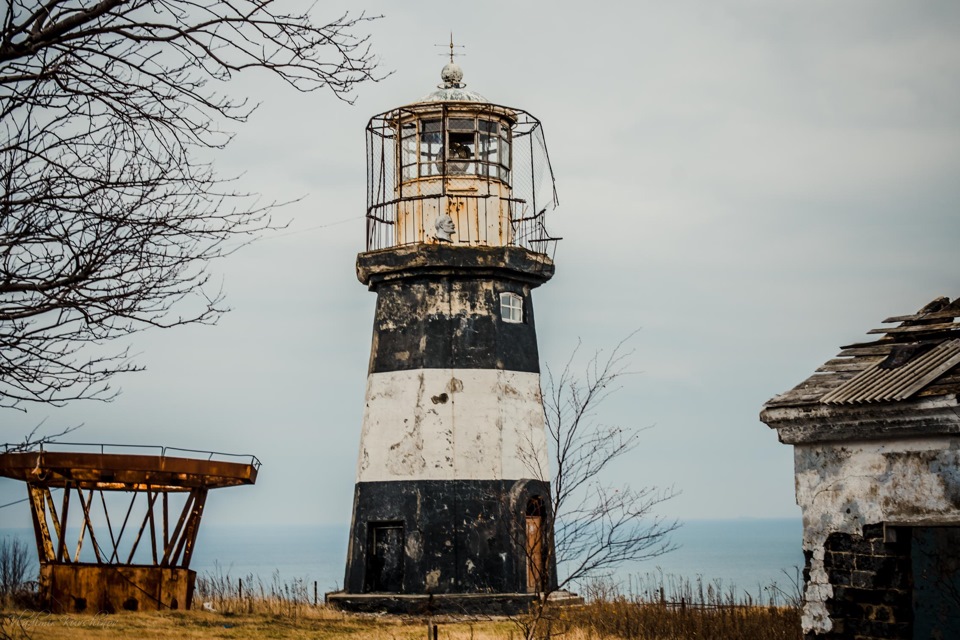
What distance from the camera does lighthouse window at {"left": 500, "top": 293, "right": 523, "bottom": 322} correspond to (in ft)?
62.7

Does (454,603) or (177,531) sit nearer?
(454,603)

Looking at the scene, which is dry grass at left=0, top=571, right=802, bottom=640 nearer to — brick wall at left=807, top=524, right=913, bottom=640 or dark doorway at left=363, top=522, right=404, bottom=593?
dark doorway at left=363, top=522, right=404, bottom=593

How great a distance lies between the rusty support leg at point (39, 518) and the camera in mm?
17656

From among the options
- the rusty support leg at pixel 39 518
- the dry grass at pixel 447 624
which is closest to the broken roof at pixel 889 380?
the dry grass at pixel 447 624

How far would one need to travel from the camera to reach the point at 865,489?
33.7 feet

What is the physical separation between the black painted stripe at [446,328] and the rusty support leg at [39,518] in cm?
517

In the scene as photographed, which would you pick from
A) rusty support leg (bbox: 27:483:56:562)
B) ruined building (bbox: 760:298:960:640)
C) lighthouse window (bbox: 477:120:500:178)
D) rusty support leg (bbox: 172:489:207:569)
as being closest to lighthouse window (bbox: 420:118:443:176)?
lighthouse window (bbox: 477:120:500:178)

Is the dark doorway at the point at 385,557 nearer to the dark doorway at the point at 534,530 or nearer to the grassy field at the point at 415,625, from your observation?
the grassy field at the point at 415,625

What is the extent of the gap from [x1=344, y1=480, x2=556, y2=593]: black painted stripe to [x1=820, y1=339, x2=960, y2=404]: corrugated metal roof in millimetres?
8109

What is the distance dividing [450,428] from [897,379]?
8.84 m

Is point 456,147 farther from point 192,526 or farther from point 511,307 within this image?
point 192,526

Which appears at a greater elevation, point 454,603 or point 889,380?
point 889,380

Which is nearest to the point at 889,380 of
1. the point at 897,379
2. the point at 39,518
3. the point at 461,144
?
the point at 897,379

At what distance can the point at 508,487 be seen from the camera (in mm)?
18281
